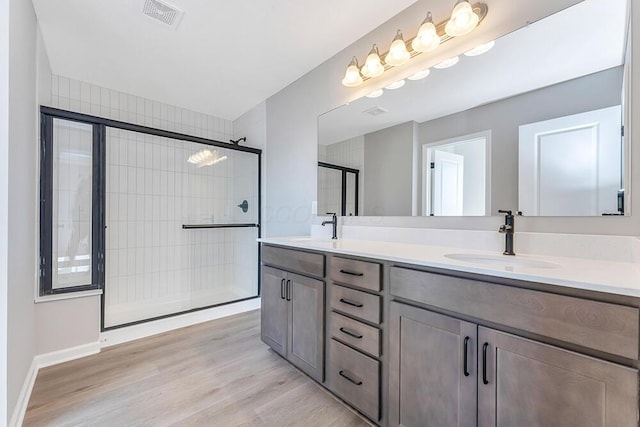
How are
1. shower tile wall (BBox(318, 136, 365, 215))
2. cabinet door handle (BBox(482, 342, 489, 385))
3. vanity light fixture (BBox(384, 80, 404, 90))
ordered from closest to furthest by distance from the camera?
cabinet door handle (BBox(482, 342, 489, 385)), vanity light fixture (BBox(384, 80, 404, 90)), shower tile wall (BBox(318, 136, 365, 215))

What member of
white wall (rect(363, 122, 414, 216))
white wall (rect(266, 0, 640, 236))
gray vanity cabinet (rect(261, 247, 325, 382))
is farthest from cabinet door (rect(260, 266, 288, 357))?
white wall (rect(363, 122, 414, 216))

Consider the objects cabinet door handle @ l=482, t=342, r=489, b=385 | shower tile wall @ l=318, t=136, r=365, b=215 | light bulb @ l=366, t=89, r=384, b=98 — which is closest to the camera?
cabinet door handle @ l=482, t=342, r=489, b=385

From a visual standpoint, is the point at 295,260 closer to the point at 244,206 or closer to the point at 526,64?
the point at 526,64

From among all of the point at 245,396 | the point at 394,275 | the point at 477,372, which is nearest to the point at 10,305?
the point at 245,396

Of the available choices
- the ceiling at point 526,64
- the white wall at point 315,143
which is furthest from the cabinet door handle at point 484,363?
the ceiling at point 526,64

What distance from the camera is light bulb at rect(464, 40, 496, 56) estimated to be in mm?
1430

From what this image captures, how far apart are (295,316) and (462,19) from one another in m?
1.92

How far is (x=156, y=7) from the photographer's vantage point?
5.73ft

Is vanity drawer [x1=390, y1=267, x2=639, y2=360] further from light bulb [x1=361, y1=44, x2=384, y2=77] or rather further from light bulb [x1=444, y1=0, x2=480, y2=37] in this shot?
light bulb [x1=361, y1=44, x2=384, y2=77]

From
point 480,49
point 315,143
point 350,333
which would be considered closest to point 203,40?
point 315,143

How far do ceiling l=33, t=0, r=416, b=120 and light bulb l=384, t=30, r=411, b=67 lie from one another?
8.9 inches

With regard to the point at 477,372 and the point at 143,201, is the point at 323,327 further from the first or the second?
the point at 143,201

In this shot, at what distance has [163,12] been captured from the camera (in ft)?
5.87

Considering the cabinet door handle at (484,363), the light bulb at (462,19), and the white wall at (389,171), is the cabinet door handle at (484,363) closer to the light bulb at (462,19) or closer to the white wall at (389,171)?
the white wall at (389,171)
